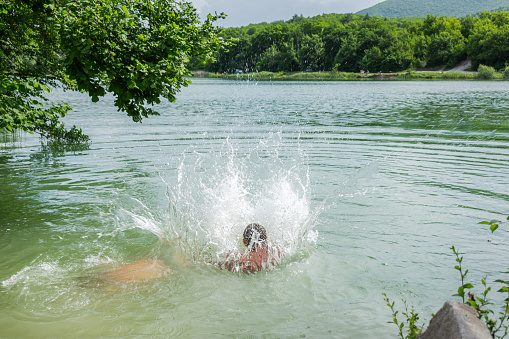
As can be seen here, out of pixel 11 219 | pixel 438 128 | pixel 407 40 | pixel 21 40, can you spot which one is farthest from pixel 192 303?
pixel 407 40

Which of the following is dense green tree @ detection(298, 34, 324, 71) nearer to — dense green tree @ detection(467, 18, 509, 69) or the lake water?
dense green tree @ detection(467, 18, 509, 69)

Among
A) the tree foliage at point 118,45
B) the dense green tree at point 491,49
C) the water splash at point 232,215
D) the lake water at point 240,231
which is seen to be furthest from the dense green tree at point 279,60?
the tree foliage at point 118,45

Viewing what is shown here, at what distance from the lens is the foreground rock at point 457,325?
3.58 metres

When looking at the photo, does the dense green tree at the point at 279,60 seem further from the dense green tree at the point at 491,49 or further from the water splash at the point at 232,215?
the water splash at the point at 232,215

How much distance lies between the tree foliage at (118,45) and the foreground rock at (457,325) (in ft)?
22.4

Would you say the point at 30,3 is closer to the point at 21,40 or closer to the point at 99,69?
the point at 99,69

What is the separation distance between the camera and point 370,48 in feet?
502

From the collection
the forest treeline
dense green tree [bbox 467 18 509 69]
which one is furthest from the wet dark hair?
dense green tree [bbox 467 18 509 69]

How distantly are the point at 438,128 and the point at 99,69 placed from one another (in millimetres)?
22075

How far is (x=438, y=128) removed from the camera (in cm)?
2478

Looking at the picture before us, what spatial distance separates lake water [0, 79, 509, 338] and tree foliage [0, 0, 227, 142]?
2.44 metres

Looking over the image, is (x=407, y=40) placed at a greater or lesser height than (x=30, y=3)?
greater

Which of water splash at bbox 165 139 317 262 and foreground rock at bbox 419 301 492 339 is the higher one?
foreground rock at bbox 419 301 492 339

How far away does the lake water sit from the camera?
612 cm
